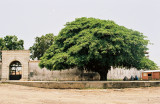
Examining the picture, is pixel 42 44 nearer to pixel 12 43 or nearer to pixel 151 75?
pixel 12 43

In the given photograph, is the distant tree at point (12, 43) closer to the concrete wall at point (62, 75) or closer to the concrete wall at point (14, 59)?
the concrete wall at point (14, 59)

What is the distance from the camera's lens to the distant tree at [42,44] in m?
48.2

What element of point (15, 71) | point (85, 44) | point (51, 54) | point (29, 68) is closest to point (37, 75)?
point (29, 68)

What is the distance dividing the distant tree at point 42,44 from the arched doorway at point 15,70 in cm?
1482

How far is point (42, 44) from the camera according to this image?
48.2 m

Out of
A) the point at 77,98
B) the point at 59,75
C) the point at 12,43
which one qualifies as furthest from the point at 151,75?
the point at 12,43

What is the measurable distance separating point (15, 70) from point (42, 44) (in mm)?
15831

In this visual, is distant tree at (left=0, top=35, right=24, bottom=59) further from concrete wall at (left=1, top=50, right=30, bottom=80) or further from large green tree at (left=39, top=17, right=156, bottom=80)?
large green tree at (left=39, top=17, right=156, bottom=80)

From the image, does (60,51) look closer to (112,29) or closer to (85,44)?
(85,44)

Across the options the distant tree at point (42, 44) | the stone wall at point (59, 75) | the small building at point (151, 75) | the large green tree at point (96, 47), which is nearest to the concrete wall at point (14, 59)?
the stone wall at point (59, 75)

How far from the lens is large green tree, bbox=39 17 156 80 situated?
18234mm

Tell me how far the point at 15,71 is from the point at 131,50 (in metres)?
19.9

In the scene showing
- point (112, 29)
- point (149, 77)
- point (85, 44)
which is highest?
point (112, 29)

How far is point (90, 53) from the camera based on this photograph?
17.9 metres
